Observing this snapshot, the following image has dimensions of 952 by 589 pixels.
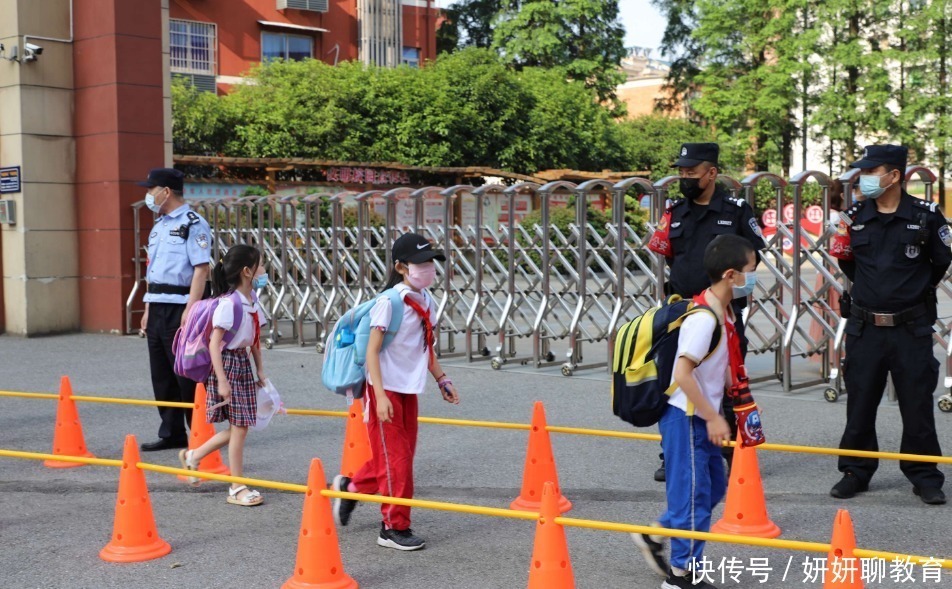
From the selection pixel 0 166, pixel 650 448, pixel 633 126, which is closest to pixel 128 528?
pixel 650 448

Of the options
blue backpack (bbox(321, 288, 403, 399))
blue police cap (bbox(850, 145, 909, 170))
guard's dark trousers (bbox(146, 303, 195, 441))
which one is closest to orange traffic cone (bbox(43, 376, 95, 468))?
guard's dark trousers (bbox(146, 303, 195, 441))

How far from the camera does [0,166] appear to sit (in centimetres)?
1448

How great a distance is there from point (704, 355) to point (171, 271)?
14.1ft

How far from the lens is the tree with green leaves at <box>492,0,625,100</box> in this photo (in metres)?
38.2

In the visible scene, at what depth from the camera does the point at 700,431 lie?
4516 millimetres

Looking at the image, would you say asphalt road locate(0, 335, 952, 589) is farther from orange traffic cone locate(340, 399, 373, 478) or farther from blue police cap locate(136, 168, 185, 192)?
blue police cap locate(136, 168, 185, 192)

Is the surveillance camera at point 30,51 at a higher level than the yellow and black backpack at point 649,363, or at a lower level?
higher

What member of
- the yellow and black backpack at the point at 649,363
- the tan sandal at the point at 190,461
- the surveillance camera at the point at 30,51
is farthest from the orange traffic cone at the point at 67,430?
the surveillance camera at the point at 30,51

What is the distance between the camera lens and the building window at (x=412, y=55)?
125 ft

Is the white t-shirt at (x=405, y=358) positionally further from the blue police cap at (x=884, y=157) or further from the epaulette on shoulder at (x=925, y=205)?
the epaulette on shoulder at (x=925, y=205)

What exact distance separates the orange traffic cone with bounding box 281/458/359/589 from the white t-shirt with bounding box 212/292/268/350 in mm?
1710

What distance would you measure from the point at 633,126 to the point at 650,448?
32.9 metres

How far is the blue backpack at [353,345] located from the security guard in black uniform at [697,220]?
189 cm

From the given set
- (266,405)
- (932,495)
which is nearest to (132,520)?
(266,405)
